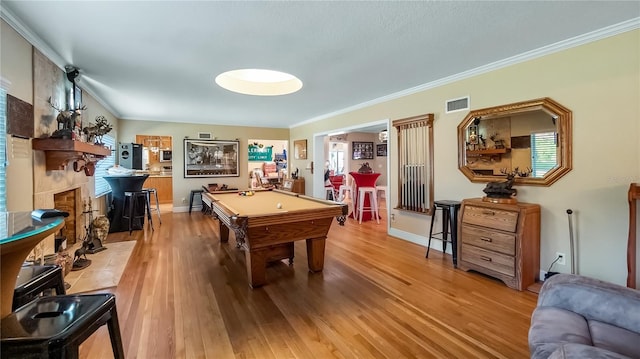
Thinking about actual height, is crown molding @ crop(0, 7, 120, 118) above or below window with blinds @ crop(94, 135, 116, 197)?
above

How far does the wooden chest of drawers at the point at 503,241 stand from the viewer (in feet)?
8.82

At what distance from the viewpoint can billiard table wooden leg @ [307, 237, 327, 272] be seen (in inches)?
123

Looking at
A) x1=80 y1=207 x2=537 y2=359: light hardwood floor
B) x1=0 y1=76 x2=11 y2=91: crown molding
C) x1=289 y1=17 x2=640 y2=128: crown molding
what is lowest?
x1=80 y1=207 x2=537 y2=359: light hardwood floor

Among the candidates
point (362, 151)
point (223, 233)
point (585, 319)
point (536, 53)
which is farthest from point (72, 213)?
point (362, 151)

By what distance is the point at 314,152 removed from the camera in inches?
278

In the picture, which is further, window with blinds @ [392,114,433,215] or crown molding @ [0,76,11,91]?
window with blinds @ [392,114,433,215]

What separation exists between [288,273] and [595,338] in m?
2.50

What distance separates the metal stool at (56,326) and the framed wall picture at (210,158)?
6314mm

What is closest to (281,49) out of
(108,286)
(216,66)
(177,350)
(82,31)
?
(216,66)

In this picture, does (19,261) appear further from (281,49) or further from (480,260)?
(480,260)

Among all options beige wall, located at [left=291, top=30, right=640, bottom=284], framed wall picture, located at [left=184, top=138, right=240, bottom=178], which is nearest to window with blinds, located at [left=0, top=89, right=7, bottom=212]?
beige wall, located at [left=291, top=30, right=640, bottom=284]

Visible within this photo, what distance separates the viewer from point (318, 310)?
2.32 m

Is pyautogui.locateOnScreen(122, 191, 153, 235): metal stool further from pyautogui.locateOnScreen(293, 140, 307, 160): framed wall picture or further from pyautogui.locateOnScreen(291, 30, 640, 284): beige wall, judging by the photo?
pyautogui.locateOnScreen(291, 30, 640, 284): beige wall

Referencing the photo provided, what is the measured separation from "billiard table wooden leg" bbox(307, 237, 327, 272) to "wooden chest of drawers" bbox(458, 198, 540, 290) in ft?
5.28
